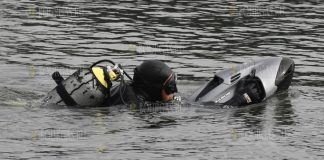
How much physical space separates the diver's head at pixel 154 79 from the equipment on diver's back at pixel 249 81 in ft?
3.81

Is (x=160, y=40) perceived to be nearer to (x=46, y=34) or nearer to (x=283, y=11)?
(x=46, y=34)

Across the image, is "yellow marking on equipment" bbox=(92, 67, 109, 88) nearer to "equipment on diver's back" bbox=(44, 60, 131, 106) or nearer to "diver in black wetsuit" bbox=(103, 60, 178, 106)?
"equipment on diver's back" bbox=(44, 60, 131, 106)

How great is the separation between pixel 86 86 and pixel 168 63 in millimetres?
6814

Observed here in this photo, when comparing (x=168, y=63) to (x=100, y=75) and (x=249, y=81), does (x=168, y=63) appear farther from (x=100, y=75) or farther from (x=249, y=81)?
(x=100, y=75)

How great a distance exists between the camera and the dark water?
586 inches

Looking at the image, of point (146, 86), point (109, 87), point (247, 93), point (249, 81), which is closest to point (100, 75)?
point (109, 87)

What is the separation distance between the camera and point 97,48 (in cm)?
2545

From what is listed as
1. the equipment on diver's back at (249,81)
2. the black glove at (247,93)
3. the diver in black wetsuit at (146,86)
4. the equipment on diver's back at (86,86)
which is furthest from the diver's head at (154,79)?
the black glove at (247,93)

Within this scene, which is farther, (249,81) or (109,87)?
(249,81)

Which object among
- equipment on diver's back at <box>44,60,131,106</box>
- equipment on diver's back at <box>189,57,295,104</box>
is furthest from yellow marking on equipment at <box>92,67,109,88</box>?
equipment on diver's back at <box>189,57,295,104</box>

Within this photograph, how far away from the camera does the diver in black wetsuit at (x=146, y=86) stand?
1716cm

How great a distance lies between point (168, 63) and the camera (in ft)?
77.5

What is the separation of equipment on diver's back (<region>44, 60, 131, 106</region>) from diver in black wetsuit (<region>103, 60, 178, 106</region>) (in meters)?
0.22

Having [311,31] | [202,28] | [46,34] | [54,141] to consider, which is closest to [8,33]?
[46,34]
